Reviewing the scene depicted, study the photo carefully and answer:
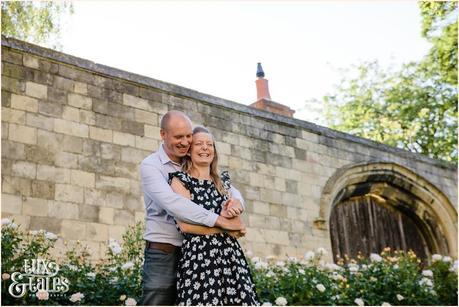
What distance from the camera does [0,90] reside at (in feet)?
18.5

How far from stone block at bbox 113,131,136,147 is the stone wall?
11mm

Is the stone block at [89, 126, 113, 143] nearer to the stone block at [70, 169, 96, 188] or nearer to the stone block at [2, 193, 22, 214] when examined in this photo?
the stone block at [70, 169, 96, 188]

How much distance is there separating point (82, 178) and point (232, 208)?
3.50 metres

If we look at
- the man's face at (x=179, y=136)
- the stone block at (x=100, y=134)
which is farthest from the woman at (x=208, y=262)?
the stone block at (x=100, y=134)

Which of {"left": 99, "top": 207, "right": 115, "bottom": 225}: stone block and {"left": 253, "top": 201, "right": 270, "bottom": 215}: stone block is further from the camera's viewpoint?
{"left": 253, "top": 201, "right": 270, "bottom": 215}: stone block

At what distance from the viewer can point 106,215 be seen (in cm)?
602

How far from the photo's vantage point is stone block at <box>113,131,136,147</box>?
6.36m

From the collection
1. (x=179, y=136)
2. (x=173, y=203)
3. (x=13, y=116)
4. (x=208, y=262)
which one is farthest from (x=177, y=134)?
(x=13, y=116)

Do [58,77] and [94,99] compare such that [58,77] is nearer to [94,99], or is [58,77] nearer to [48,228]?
[94,99]

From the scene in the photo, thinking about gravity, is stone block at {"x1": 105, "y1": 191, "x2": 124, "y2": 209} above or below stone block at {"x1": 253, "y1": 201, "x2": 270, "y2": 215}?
below

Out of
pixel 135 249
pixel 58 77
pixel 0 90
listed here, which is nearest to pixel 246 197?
pixel 135 249

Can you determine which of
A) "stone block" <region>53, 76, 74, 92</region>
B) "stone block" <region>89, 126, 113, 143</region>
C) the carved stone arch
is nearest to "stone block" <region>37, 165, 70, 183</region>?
"stone block" <region>89, 126, 113, 143</region>

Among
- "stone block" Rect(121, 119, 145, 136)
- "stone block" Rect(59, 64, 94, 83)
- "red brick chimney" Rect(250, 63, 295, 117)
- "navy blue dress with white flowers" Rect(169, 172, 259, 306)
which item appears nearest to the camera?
"navy blue dress with white flowers" Rect(169, 172, 259, 306)

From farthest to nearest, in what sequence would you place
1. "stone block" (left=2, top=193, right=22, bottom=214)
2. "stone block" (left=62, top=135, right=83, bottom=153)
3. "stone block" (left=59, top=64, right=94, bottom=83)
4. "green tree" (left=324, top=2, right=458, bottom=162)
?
"green tree" (left=324, top=2, right=458, bottom=162) < "stone block" (left=59, top=64, right=94, bottom=83) < "stone block" (left=62, top=135, right=83, bottom=153) < "stone block" (left=2, top=193, right=22, bottom=214)
